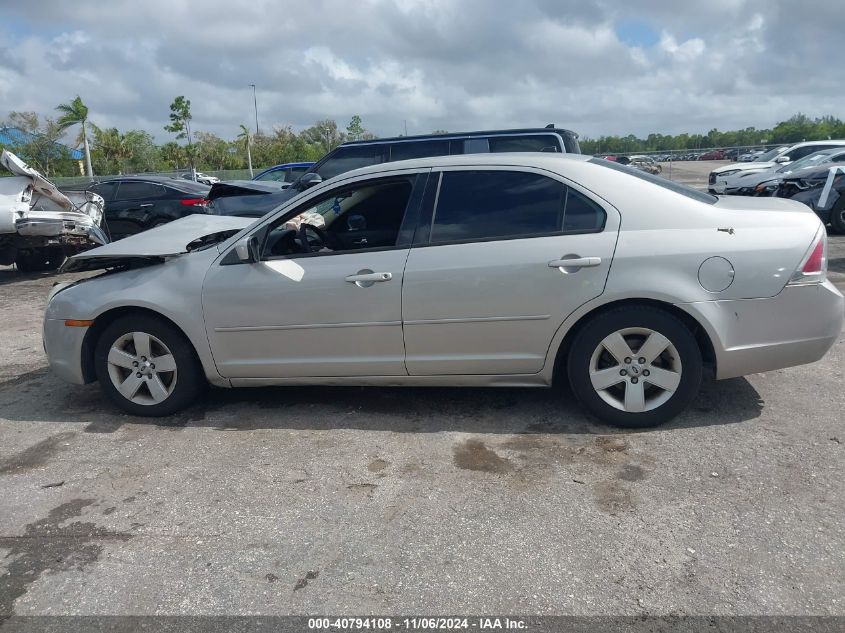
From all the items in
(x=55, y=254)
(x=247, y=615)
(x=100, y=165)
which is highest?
(x=100, y=165)

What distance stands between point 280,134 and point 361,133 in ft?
26.7

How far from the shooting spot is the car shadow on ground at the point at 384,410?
432 cm

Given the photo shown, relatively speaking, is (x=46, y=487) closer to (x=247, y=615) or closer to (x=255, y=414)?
(x=255, y=414)

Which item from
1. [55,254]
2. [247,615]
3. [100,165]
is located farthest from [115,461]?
[100,165]

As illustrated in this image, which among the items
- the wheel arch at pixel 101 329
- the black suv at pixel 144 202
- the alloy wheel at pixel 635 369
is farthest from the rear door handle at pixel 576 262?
the black suv at pixel 144 202

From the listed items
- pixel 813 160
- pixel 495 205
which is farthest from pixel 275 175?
pixel 495 205

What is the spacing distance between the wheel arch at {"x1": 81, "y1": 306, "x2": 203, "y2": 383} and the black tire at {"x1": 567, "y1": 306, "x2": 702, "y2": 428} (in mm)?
2483

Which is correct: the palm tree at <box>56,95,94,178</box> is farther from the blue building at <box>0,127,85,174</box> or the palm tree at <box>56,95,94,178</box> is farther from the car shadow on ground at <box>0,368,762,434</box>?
the car shadow on ground at <box>0,368,762,434</box>

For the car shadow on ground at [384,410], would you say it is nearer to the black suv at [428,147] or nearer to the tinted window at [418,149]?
the black suv at [428,147]

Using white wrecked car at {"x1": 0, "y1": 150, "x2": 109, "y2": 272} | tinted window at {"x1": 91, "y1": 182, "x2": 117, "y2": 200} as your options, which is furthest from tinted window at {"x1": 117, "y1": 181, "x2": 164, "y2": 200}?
white wrecked car at {"x1": 0, "y1": 150, "x2": 109, "y2": 272}

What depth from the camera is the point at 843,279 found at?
8086mm

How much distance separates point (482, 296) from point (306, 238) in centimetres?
122

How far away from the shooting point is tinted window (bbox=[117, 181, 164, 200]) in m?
12.3

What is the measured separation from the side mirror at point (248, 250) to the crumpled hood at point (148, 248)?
0.55m
